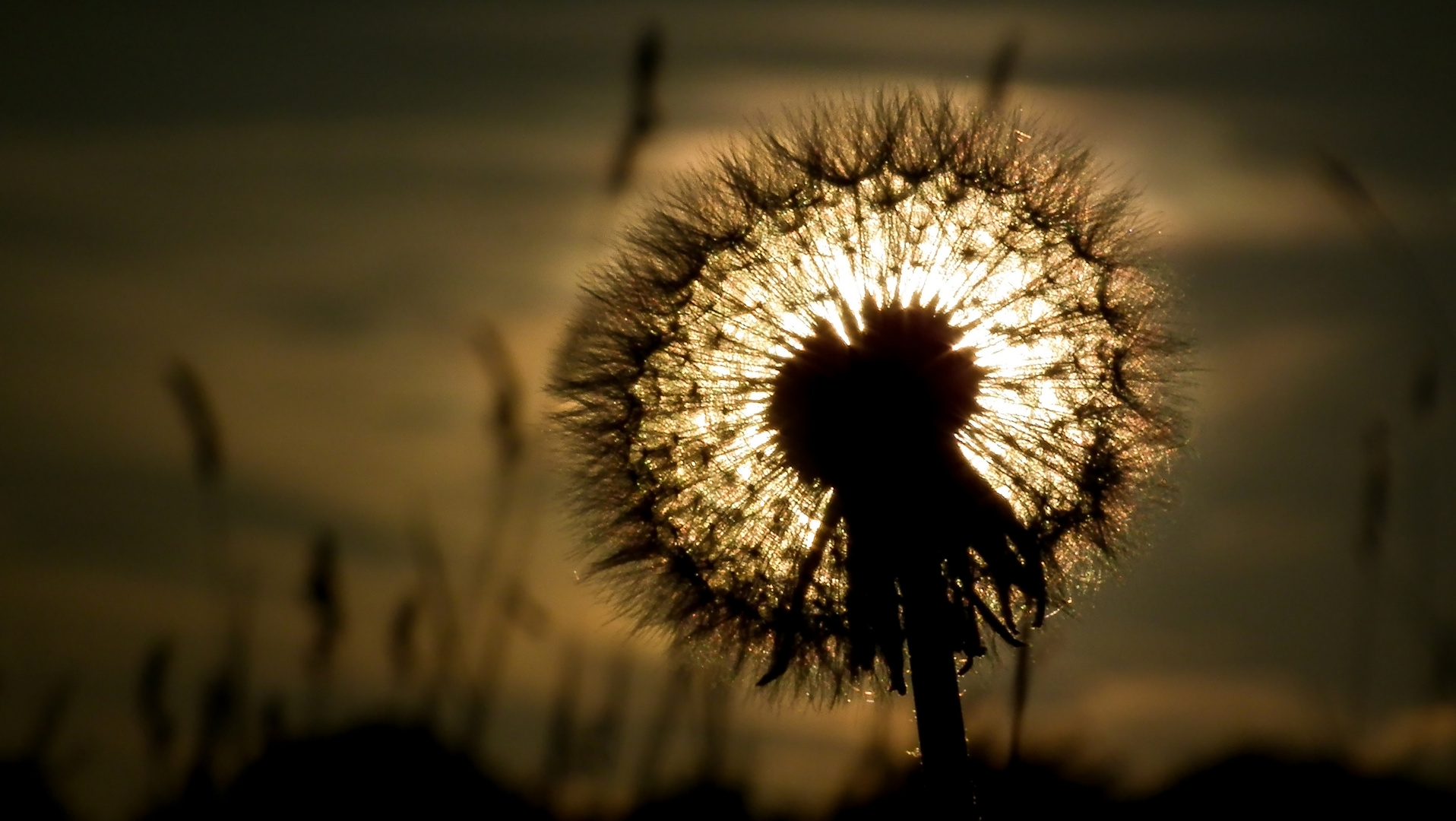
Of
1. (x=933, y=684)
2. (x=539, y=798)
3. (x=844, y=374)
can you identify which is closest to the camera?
(x=933, y=684)

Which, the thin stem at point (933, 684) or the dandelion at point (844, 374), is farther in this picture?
the dandelion at point (844, 374)

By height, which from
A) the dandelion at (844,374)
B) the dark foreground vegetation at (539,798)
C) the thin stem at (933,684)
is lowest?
the dark foreground vegetation at (539,798)

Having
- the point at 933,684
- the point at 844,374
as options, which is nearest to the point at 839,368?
the point at 844,374

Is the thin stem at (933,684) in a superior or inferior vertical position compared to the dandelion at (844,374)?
inferior

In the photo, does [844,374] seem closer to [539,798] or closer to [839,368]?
[839,368]

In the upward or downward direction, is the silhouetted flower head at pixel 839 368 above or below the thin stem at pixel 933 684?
above

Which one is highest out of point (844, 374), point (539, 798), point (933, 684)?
point (844, 374)

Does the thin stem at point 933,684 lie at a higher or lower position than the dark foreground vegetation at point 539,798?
higher

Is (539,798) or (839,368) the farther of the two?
(839,368)
